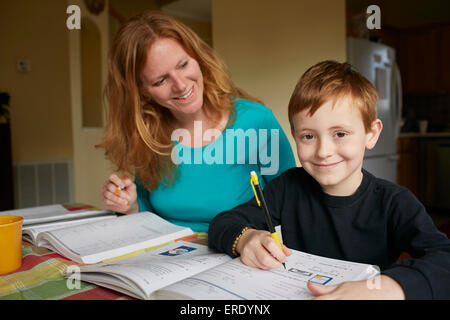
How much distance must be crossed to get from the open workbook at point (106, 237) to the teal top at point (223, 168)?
16 cm

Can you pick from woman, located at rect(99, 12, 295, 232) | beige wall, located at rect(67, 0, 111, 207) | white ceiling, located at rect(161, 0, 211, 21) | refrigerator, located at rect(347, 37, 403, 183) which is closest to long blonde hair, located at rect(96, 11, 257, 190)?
woman, located at rect(99, 12, 295, 232)

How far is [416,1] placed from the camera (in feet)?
15.6

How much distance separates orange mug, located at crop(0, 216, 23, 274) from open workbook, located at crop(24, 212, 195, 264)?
0.31ft

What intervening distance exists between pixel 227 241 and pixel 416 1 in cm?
527

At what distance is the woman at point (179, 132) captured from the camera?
1.08 meters

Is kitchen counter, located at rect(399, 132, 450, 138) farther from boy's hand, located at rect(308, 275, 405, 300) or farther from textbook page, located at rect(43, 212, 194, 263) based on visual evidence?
boy's hand, located at rect(308, 275, 405, 300)

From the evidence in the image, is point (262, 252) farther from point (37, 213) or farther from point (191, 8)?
point (191, 8)

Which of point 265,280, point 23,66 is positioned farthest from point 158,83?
point 23,66

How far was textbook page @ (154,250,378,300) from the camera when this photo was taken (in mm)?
512

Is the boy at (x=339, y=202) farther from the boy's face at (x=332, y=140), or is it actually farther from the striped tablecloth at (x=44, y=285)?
the striped tablecloth at (x=44, y=285)

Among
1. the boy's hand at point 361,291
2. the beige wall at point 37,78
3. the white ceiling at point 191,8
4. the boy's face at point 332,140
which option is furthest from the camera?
the white ceiling at point 191,8

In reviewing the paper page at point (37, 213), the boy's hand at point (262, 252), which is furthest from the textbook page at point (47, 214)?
the boy's hand at point (262, 252)

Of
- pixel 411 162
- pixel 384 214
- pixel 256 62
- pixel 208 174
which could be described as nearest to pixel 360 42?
pixel 256 62
